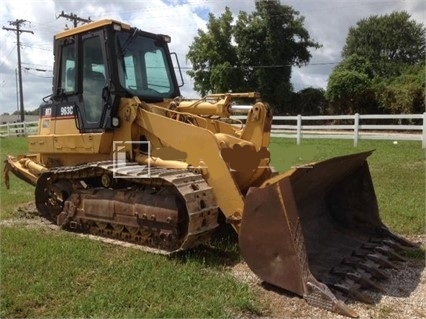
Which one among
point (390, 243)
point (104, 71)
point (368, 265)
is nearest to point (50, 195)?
point (104, 71)

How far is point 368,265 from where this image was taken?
15.6 ft

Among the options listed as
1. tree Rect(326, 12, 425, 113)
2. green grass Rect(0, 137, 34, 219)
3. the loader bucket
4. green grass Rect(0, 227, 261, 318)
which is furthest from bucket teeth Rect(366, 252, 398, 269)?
tree Rect(326, 12, 425, 113)

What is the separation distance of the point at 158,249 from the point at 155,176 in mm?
794

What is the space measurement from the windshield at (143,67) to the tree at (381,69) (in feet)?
70.5

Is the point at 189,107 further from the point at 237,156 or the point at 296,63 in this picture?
the point at 296,63

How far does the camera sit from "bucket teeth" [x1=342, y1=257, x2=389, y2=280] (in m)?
4.67

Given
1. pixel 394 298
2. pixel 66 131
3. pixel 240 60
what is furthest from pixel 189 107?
pixel 240 60

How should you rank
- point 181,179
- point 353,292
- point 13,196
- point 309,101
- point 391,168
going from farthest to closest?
point 309,101 → point 391,168 → point 13,196 → point 181,179 → point 353,292

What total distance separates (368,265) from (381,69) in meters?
38.7

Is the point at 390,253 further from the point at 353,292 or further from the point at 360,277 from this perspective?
the point at 353,292

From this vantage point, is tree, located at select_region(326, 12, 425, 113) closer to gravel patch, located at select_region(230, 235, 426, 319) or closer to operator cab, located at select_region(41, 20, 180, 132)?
A: operator cab, located at select_region(41, 20, 180, 132)

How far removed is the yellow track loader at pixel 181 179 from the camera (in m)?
4.39

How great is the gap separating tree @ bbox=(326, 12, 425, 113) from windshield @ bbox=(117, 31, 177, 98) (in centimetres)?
2148

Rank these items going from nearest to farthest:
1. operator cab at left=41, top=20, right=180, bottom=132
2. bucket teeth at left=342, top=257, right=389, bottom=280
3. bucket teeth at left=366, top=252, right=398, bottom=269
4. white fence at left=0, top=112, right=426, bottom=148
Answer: bucket teeth at left=342, top=257, right=389, bottom=280, bucket teeth at left=366, top=252, right=398, bottom=269, operator cab at left=41, top=20, right=180, bottom=132, white fence at left=0, top=112, right=426, bottom=148
